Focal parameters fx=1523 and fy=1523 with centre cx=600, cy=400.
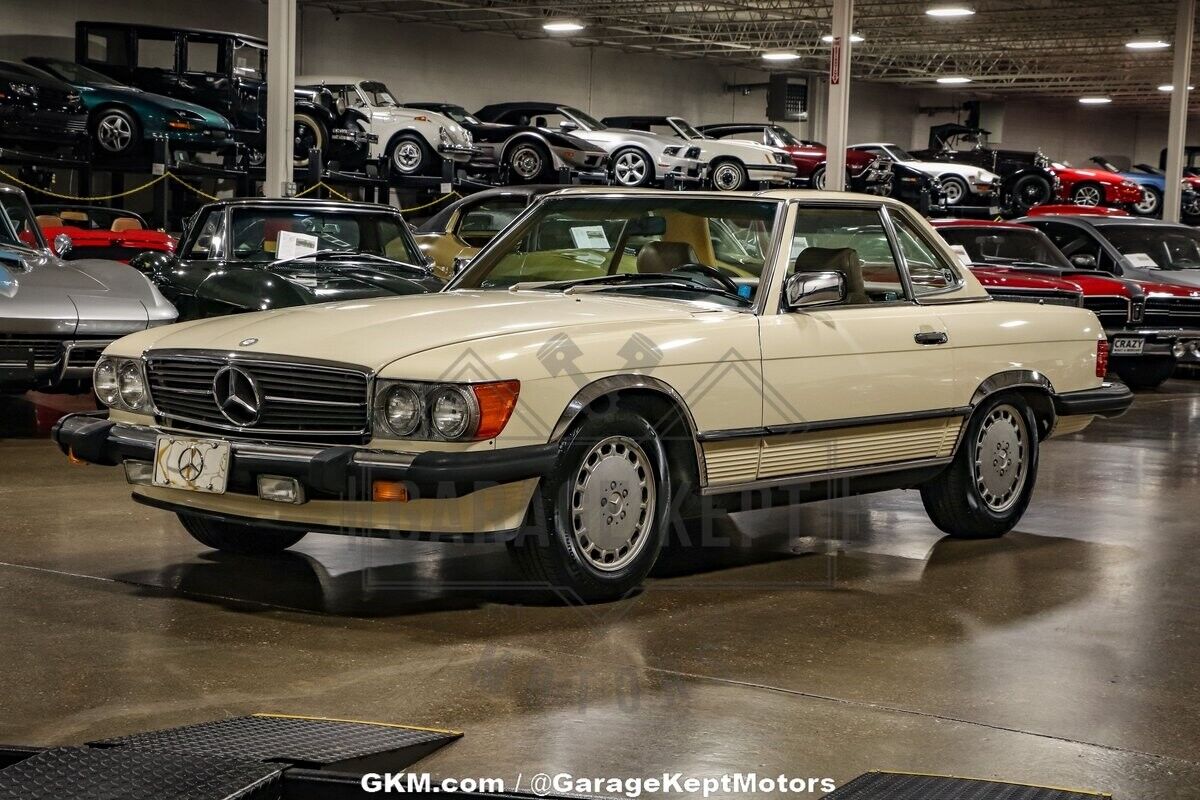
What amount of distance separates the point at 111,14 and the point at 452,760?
2422cm

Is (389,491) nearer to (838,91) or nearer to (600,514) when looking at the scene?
(600,514)

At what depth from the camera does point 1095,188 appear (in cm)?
2767

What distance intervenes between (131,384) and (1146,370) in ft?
38.9

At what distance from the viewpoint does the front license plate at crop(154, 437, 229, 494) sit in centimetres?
486

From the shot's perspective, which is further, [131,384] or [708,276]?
[708,276]

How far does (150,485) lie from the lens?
17.1 ft

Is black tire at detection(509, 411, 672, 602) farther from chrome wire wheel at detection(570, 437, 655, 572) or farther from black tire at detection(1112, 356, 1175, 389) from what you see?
black tire at detection(1112, 356, 1175, 389)

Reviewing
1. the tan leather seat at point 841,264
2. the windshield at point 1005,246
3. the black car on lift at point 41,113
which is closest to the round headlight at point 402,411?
the tan leather seat at point 841,264

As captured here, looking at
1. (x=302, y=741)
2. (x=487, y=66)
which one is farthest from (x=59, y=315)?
(x=487, y=66)

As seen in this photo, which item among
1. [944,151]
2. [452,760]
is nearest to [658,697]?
[452,760]

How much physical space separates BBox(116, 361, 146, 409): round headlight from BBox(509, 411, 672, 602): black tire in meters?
1.46

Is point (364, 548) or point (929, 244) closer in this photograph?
point (364, 548)

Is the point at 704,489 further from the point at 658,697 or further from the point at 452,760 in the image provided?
the point at 452,760

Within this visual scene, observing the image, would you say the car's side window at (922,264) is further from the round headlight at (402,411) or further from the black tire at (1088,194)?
the black tire at (1088,194)
